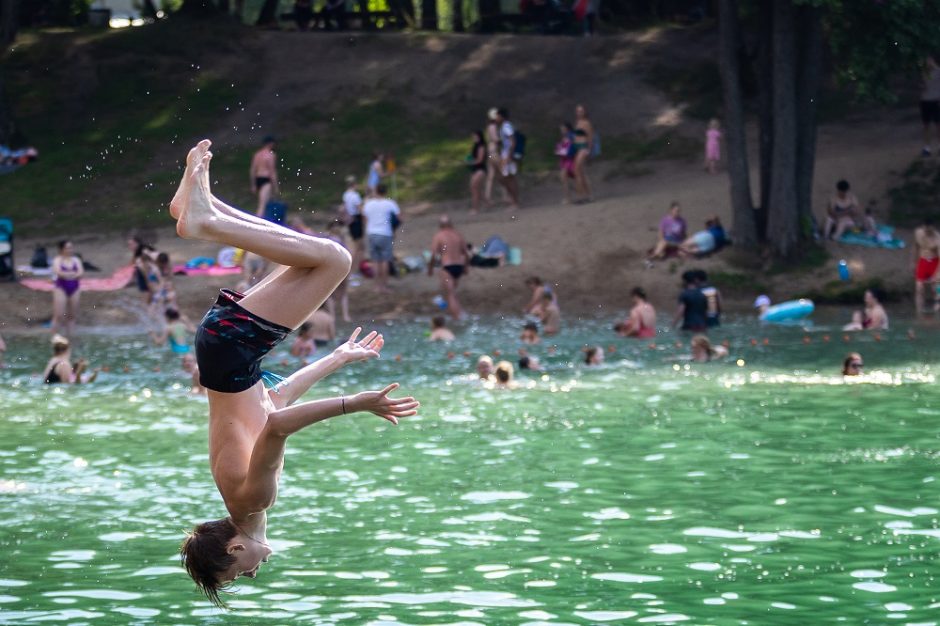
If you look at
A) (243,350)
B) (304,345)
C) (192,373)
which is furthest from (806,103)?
(243,350)

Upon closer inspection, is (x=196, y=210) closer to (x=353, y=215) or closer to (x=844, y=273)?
(x=844, y=273)

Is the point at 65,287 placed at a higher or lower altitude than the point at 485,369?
higher

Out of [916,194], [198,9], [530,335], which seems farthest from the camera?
[198,9]

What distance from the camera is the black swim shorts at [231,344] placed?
805cm

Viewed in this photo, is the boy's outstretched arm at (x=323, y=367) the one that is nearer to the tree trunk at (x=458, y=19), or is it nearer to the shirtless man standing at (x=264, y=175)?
the shirtless man standing at (x=264, y=175)

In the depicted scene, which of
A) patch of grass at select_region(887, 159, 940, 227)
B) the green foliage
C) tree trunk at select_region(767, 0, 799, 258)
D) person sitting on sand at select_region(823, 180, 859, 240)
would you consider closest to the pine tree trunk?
tree trunk at select_region(767, 0, 799, 258)

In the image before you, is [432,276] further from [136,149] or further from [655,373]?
[136,149]

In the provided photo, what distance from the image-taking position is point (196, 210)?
8227 millimetres

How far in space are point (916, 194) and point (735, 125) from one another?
15.0 ft

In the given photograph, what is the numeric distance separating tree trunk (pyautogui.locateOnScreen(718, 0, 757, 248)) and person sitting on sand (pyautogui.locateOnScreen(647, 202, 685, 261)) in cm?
111

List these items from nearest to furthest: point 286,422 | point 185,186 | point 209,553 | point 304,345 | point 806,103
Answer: point 286,422 < point 209,553 < point 185,186 < point 304,345 < point 806,103

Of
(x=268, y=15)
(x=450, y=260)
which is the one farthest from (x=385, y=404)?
(x=268, y=15)

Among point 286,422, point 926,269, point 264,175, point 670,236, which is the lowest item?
point 926,269

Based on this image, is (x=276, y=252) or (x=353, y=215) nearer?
(x=276, y=252)
